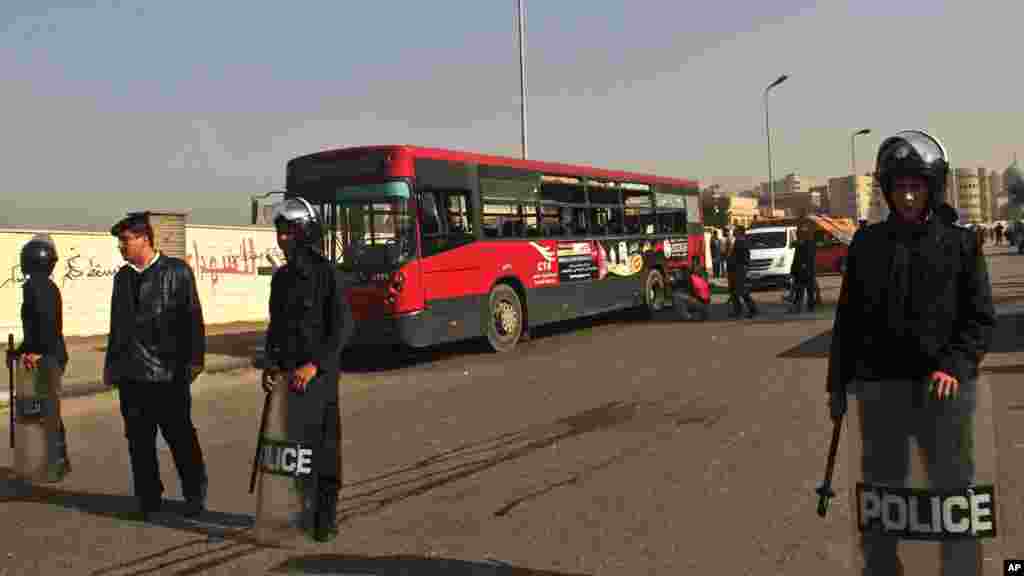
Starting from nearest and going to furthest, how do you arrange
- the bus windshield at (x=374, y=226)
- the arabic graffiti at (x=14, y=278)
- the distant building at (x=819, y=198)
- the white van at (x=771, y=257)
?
the bus windshield at (x=374, y=226), the arabic graffiti at (x=14, y=278), the white van at (x=771, y=257), the distant building at (x=819, y=198)

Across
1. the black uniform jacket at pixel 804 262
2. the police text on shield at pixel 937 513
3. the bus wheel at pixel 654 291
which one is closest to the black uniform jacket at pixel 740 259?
the black uniform jacket at pixel 804 262

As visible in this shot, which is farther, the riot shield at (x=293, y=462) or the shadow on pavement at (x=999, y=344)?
the shadow on pavement at (x=999, y=344)

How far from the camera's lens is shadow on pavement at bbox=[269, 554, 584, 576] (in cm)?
410

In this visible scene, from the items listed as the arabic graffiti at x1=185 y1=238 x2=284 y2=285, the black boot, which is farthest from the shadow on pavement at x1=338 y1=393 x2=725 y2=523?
the arabic graffiti at x1=185 y1=238 x2=284 y2=285

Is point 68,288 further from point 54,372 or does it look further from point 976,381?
point 976,381

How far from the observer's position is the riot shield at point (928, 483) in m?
2.93

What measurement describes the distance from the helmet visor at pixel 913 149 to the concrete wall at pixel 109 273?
11.4 metres

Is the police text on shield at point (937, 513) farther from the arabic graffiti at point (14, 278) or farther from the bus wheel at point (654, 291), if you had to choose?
the arabic graffiti at point (14, 278)

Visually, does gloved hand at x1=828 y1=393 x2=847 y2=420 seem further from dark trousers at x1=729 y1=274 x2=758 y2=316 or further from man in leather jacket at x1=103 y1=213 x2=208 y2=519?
dark trousers at x1=729 y1=274 x2=758 y2=316

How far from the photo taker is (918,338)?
3.04m

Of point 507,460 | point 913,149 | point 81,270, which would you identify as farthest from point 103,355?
point 913,149

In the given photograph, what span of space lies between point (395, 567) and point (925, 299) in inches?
102

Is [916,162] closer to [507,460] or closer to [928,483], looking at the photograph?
[928,483]

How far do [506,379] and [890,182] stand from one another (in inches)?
316
